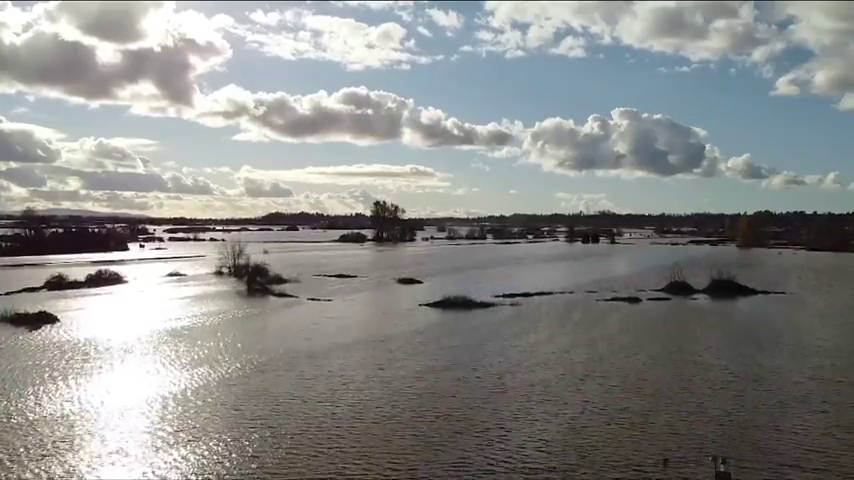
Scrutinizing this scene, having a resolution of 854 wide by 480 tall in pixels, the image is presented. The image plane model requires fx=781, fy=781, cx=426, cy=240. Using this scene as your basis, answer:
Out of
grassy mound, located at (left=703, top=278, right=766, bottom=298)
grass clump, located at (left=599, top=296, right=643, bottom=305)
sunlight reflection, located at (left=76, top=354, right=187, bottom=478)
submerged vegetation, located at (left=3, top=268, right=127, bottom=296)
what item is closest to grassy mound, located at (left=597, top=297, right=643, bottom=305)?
grass clump, located at (left=599, top=296, right=643, bottom=305)

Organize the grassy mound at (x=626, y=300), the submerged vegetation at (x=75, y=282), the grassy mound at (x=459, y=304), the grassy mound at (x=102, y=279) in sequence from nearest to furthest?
the grassy mound at (x=459, y=304) < the grassy mound at (x=626, y=300) < the submerged vegetation at (x=75, y=282) < the grassy mound at (x=102, y=279)

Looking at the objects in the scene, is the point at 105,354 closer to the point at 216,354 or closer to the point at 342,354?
the point at 216,354

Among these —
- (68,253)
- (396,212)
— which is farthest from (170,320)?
(396,212)

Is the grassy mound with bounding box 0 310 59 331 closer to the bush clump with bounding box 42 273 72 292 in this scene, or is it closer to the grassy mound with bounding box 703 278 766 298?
the bush clump with bounding box 42 273 72 292

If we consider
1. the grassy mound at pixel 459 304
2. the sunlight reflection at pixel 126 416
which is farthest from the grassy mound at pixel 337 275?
the sunlight reflection at pixel 126 416

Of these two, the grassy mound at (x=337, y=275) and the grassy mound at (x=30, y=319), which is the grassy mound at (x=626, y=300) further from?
the grassy mound at (x=30, y=319)

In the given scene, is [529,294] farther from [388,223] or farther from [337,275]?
[388,223]

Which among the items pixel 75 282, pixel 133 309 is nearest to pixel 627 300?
pixel 133 309
